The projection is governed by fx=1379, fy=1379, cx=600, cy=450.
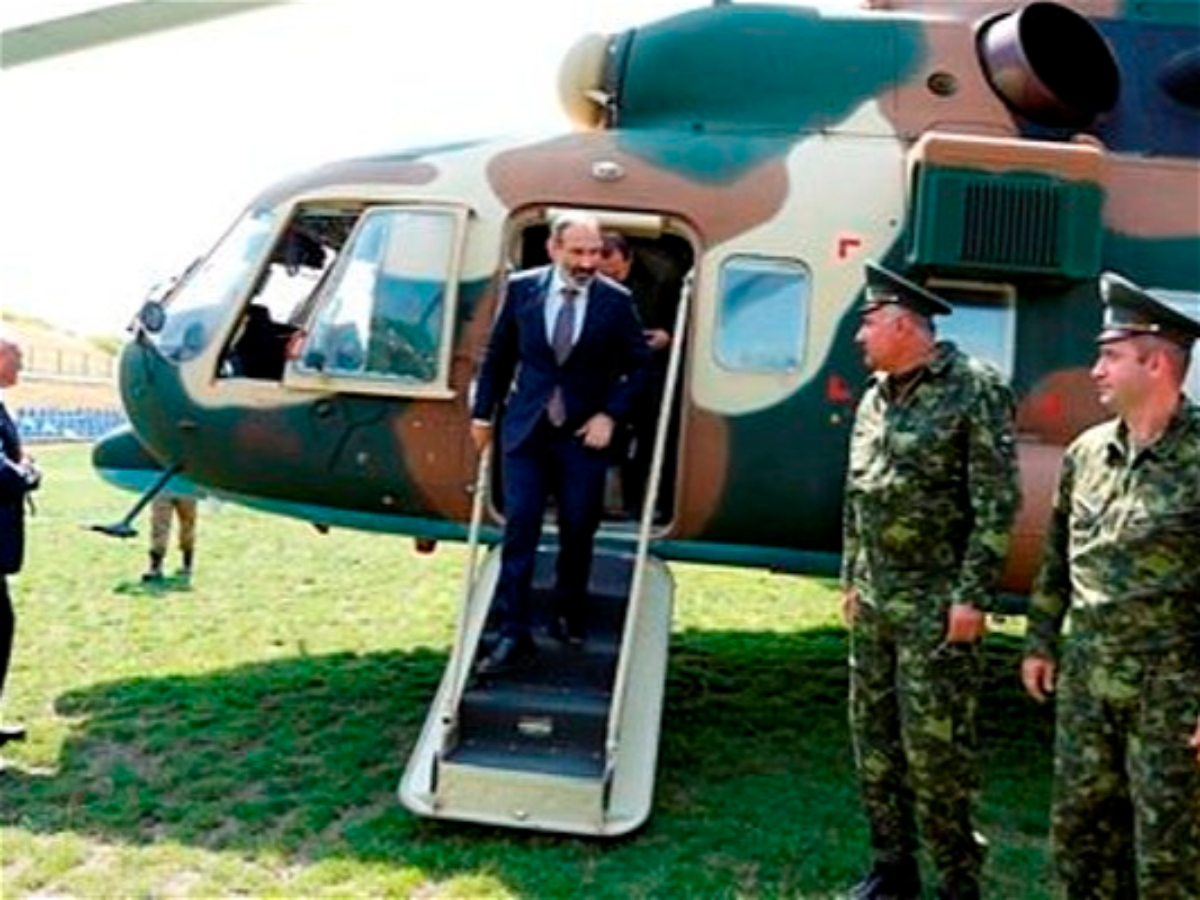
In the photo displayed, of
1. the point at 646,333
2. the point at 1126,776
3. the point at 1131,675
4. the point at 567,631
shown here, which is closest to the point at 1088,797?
the point at 1126,776

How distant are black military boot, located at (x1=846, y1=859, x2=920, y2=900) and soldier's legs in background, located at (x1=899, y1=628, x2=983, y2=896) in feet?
0.83

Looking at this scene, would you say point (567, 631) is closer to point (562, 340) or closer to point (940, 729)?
point (562, 340)

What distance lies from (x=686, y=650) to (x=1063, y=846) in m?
5.00

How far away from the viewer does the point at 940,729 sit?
14.2 ft

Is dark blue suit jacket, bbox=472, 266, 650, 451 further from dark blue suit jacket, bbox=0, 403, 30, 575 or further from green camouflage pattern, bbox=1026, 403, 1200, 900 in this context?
green camouflage pattern, bbox=1026, 403, 1200, 900

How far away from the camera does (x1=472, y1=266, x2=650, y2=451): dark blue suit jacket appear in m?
5.56

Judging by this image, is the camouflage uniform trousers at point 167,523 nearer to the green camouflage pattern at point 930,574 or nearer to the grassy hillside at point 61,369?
the green camouflage pattern at point 930,574

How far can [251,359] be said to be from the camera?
695 centimetres

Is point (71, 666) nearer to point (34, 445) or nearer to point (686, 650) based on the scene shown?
point (686, 650)

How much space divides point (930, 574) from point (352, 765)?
2855mm

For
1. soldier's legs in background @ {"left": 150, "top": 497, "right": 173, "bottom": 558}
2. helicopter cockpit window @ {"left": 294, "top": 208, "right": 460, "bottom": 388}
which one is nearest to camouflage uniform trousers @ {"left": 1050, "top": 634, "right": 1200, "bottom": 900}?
helicopter cockpit window @ {"left": 294, "top": 208, "right": 460, "bottom": 388}

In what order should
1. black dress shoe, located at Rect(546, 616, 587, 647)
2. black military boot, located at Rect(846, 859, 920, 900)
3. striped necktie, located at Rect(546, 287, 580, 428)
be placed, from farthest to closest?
black dress shoe, located at Rect(546, 616, 587, 647)
striped necktie, located at Rect(546, 287, 580, 428)
black military boot, located at Rect(846, 859, 920, 900)

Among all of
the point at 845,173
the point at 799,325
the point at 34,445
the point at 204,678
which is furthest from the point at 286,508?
the point at 34,445

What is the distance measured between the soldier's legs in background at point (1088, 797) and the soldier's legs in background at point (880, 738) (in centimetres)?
69
